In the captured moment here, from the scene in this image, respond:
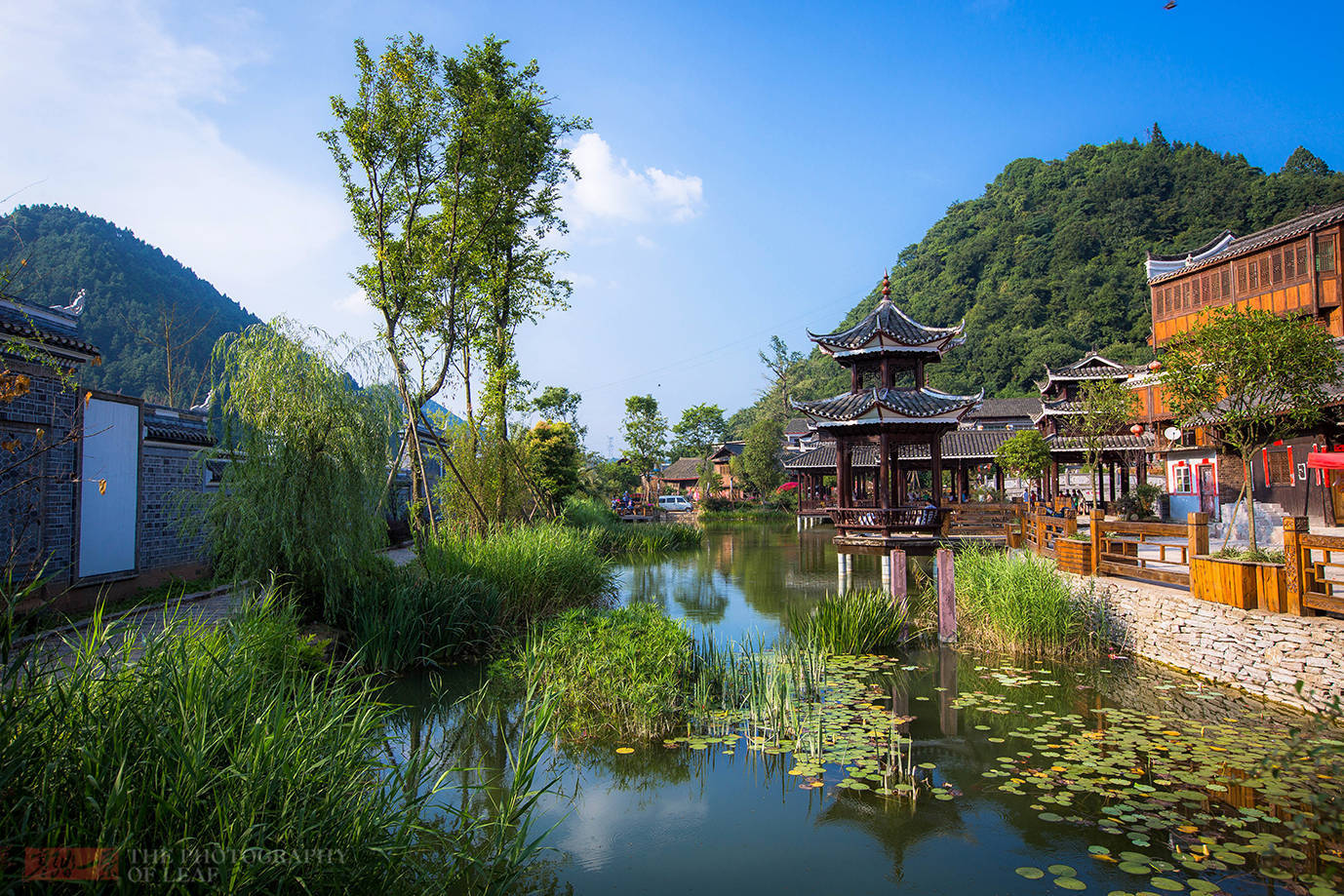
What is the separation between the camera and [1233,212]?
1459 inches

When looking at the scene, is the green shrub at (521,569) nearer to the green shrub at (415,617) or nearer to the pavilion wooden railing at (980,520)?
the green shrub at (415,617)

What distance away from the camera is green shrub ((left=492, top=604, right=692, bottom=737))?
5766 mm

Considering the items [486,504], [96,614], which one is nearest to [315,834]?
[96,614]

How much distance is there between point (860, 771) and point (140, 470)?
32.1 feet

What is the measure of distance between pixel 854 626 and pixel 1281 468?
37.4ft

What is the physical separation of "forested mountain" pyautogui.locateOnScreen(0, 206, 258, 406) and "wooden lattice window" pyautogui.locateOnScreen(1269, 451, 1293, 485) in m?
30.1

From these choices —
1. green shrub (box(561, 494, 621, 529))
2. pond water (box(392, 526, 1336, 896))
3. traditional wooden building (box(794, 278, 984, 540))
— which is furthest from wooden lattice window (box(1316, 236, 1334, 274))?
green shrub (box(561, 494, 621, 529))

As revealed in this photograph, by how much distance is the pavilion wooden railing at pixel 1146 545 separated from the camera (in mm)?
7164

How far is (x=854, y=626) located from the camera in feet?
26.7

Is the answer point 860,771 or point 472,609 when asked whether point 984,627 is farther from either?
point 472,609

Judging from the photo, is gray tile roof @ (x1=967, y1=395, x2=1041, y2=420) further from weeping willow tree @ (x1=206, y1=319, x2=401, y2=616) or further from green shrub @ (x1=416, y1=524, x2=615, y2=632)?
weeping willow tree @ (x1=206, y1=319, x2=401, y2=616)

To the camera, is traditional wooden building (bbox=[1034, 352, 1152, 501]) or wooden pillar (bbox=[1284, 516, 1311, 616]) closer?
wooden pillar (bbox=[1284, 516, 1311, 616])

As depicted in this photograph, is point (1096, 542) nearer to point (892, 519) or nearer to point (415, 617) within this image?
point (892, 519)

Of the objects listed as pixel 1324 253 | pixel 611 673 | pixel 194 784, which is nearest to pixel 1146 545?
pixel 611 673
